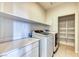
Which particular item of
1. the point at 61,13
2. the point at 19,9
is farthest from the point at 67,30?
the point at 19,9

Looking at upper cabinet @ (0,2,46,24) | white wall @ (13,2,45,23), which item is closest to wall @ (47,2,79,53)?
white wall @ (13,2,45,23)

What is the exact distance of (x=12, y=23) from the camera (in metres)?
1.87

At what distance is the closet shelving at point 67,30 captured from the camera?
13.3ft

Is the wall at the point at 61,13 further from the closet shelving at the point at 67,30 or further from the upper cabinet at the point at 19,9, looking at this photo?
the upper cabinet at the point at 19,9

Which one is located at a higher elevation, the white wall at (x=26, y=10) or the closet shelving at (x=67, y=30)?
the white wall at (x=26, y=10)

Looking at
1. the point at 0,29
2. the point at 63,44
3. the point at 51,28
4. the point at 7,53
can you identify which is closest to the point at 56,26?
the point at 51,28

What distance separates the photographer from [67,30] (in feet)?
14.1

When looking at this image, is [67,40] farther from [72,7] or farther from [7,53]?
[7,53]

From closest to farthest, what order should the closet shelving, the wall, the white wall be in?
the white wall → the wall → the closet shelving

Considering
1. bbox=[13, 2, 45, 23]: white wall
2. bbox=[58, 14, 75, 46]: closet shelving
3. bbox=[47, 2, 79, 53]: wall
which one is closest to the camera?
bbox=[13, 2, 45, 23]: white wall

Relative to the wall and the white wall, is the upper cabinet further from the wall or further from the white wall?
the wall

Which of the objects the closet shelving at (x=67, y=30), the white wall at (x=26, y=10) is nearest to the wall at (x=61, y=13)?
the closet shelving at (x=67, y=30)

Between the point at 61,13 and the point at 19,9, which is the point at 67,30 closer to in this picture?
the point at 61,13

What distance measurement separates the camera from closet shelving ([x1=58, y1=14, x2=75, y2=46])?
407 centimetres
